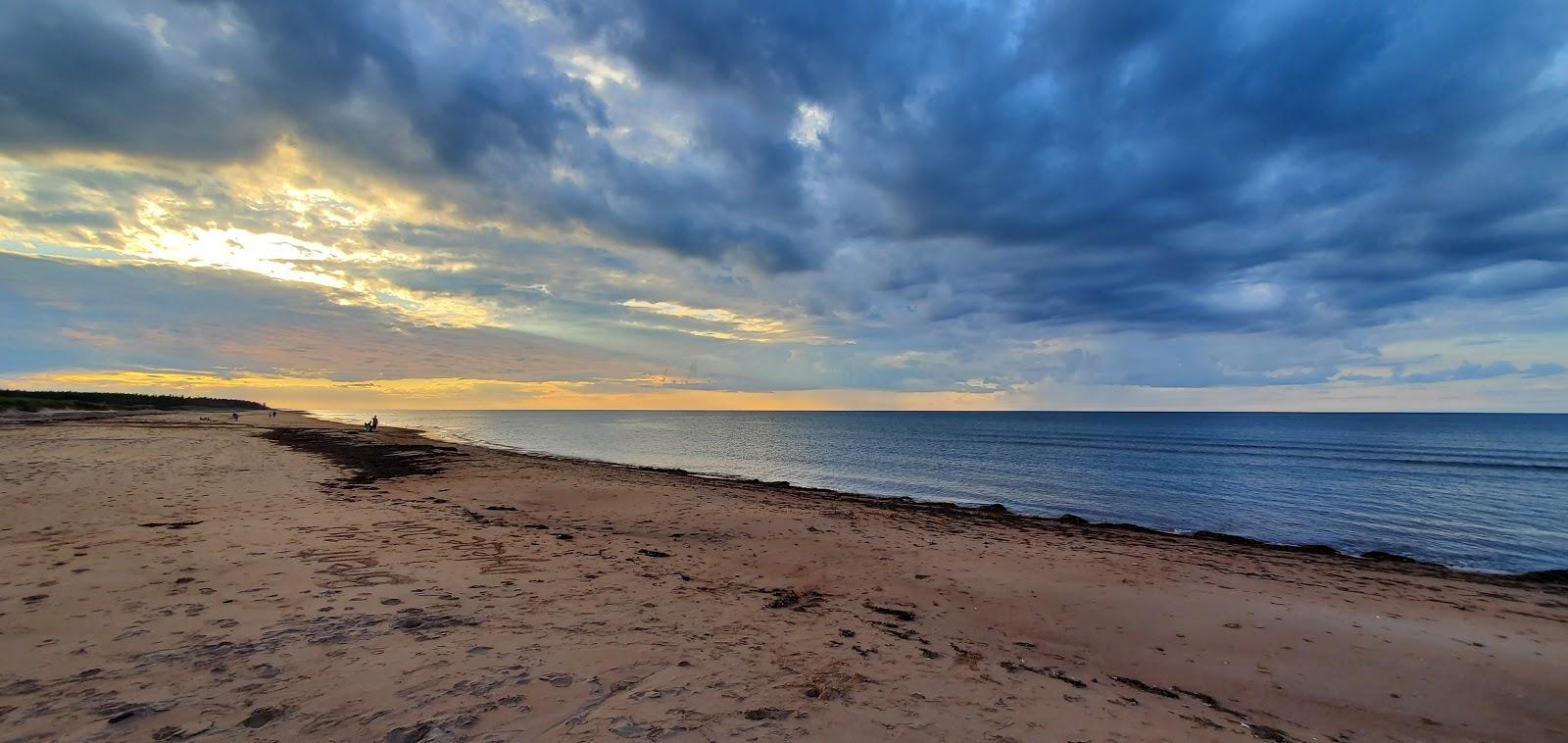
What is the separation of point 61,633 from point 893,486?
30847 mm

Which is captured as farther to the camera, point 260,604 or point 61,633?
point 260,604

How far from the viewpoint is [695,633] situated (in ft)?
24.6

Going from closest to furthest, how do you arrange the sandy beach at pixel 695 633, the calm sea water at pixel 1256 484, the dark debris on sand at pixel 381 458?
the sandy beach at pixel 695 633 < the calm sea water at pixel 1256 484 < the dark debris on sand at pixel 381 458

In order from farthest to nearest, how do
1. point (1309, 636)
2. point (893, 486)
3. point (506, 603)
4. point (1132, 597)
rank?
point (893, 486) → point (1132, 597) → point (1309, 636) → point (506, 603)

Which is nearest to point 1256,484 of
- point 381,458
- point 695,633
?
point 695,633

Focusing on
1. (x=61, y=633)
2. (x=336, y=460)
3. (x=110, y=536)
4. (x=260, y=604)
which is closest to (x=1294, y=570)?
(x=260, y=604)

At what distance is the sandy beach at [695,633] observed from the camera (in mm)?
5098

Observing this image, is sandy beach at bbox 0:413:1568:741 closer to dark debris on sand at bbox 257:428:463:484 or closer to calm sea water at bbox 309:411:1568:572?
calm sea water at bbox 309:411:1568:572

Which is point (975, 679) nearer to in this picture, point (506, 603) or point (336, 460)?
point (506, 603)

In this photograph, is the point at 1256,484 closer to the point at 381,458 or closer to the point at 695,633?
the point at 695,633

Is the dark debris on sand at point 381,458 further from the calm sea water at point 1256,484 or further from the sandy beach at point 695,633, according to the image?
the calm sea water at point 1256,484

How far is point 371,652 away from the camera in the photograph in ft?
19.7

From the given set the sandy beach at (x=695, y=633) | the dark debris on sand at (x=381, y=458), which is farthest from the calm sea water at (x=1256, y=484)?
the dark debris on sand at (x=381, y=458)

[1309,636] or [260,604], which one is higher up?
[260,604]
